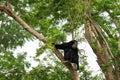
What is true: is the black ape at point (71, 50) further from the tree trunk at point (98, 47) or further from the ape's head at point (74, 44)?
the tree trunk at point (98, 47)

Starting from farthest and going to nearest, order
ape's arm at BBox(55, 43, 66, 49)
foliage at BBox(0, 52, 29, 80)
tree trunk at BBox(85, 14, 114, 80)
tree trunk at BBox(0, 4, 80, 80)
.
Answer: tree trunk at BBox(85, 14, 114, 80)
foliage at BBox(0, 52, 29, 80)
ape's arm at BBox(55, 43, 66, 49)
tree trunk at BBox(0, 4, 80, 80)

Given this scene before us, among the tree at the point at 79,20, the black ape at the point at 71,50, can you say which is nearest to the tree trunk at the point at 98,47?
the tree at the point at 79,20

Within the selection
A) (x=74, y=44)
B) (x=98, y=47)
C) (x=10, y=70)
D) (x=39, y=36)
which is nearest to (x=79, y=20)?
(x=74, y=44)

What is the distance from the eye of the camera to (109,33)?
1330 centimetres

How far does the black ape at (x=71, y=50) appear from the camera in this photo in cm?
833

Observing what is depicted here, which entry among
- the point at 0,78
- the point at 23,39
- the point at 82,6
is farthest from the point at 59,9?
the point at 23,39

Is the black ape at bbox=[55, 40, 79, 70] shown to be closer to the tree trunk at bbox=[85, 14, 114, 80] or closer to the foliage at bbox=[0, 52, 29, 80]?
the foliage at bbox=[0, 52, 29, 80]

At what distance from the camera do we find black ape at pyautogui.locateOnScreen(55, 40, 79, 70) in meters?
8.33

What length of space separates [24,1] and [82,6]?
4242 mm

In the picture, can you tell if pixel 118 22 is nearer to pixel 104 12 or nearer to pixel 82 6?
pixel 104 12

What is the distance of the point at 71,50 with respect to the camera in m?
8.73

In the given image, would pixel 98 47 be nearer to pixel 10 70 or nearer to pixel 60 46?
pixel 10 70

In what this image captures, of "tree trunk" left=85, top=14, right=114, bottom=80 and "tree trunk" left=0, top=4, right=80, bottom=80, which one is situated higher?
"tree trunk" left=85, top=14, right=114, bottom=80

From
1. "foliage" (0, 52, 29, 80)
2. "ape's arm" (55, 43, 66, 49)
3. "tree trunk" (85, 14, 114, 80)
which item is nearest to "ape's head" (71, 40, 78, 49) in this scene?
"ape's arm" (55, 43, 66, 49)
